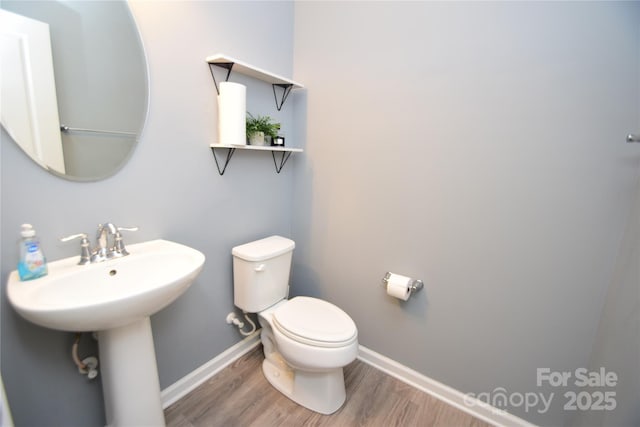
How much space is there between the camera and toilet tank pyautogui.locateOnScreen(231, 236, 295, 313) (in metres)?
1.54

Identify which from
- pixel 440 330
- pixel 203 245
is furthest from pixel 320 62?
pixel 440 330

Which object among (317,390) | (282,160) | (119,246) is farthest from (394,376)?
(119,246)

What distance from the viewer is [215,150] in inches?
57.4

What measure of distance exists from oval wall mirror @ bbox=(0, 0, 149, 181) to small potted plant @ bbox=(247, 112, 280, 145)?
498 mm

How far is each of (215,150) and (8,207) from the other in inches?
30.6

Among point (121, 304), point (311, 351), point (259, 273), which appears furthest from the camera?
point (259, 273)

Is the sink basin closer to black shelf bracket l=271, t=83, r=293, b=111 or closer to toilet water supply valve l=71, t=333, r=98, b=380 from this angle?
toilet water supply valve l=71, t=333, r=98, b=380

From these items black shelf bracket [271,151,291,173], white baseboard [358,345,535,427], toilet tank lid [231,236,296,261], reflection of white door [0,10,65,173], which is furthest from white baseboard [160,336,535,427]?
reflection of white door [0,10,65,173]

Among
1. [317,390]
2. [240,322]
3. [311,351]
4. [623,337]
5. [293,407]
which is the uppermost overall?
[623,337]

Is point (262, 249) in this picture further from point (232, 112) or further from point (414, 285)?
point (414, 285)

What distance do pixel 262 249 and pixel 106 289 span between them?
721 millimetres

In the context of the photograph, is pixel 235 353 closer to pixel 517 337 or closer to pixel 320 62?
pixel 517 337

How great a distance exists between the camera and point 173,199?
1.33 meters

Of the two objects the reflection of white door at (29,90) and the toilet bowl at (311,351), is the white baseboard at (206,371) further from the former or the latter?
the reflection of white door at (29,90)
